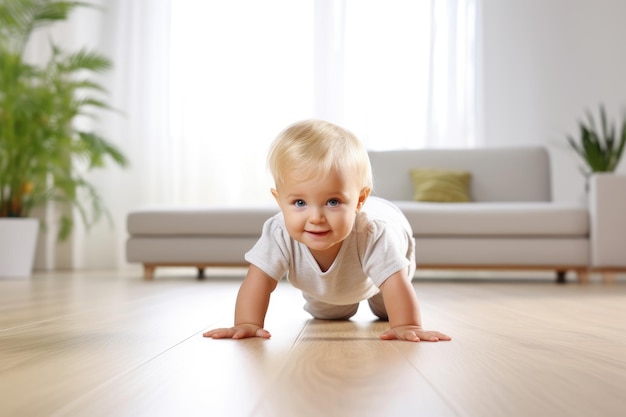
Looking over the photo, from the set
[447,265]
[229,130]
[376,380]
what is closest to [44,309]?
[376,380]

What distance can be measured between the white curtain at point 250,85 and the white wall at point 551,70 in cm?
24

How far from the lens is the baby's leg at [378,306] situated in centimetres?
201

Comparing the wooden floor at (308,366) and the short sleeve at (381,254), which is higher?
the short sleeve at (381,254)

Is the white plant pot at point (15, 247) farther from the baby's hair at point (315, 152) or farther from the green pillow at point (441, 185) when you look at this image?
the baby's hair at point (315, 152)

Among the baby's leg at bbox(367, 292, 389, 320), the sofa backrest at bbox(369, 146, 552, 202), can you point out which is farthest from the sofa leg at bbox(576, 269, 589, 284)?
the baby's leg at bbox(367, 292, 389, 320)

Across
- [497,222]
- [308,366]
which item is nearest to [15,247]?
[497,222]

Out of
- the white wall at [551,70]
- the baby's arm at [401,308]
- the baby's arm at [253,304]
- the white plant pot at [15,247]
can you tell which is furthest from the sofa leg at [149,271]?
the baby's arm at [401,308]

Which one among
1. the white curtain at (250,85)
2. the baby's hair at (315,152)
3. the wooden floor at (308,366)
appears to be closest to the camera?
the wooden floor at (308,366)

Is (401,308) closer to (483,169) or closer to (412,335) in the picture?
(412,335)

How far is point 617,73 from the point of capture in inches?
236

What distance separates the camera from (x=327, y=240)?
4.89ft

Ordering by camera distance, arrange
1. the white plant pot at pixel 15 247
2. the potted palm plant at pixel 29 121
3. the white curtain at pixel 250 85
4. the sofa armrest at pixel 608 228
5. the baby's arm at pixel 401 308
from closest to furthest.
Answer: the baby's arm at pixel 401 308
the sofa armrest at pixel 608 228
the white plant pot at pixel 15 247
the potted palm plant at pixel 29 121
the white curtain at pixel 250 85

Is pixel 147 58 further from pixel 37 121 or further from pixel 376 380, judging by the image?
pixel 376 380

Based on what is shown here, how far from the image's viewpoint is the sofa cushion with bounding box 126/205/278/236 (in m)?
4.30
